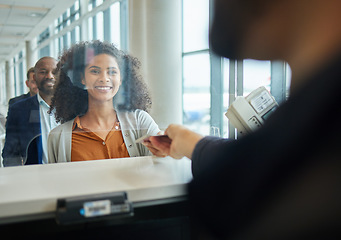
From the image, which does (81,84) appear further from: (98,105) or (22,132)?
(22,132)

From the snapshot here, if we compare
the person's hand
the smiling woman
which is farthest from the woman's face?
the person's hand

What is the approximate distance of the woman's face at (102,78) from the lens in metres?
0.99

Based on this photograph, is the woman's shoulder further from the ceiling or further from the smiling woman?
the ceiling

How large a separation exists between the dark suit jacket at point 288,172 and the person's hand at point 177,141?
0.11 metres

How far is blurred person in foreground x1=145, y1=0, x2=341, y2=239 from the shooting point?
59 cm

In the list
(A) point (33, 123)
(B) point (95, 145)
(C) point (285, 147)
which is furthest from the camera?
(B) point (95, 145)

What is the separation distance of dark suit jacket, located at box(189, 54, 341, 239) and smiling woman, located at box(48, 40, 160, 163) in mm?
431

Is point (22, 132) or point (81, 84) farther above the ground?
point (81, 84)

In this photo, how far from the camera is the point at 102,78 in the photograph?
1017 millimetres

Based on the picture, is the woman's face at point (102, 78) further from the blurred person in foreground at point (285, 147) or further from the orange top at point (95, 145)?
the blurred person in foreground at point (285, 147)

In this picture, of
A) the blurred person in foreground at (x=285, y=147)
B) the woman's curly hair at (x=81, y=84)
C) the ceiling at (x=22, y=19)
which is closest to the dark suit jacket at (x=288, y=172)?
the blurred person in foreground at (x=285, y=147)

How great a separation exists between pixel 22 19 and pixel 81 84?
0.25 m

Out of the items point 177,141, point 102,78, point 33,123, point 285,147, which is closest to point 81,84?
point 102,78

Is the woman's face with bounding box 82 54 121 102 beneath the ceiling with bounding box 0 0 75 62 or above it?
beneath
